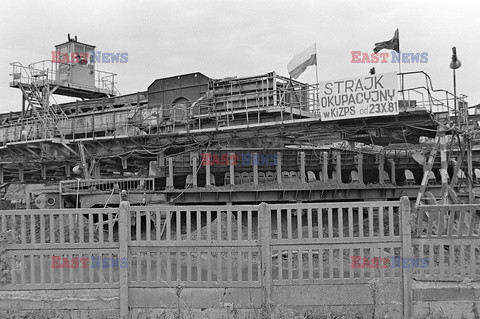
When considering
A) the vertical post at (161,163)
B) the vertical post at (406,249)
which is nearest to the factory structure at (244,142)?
the vertical post at (161,163)

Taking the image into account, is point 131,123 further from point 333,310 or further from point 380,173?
point 333,310

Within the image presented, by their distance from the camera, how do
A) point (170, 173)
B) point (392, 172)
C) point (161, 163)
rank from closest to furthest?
point (170, 173) < point (161, 163) < point (392, 172)

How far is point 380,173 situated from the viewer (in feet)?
93.7

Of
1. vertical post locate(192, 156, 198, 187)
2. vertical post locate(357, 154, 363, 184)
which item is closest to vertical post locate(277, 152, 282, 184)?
vertical post locate(192, 156, 198, 187)

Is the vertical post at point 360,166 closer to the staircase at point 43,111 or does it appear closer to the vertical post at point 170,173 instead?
the vertical post at point 170,173

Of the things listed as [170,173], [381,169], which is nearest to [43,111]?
[170,173]

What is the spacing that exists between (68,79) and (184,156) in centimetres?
1456

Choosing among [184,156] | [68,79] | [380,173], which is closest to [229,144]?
[184,156]

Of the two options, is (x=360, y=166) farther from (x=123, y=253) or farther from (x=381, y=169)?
(x=123, y=253)

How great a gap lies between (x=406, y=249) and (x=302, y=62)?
1603 centimetres

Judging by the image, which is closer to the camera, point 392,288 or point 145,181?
point 392,288

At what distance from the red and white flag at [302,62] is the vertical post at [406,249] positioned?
51.1ft

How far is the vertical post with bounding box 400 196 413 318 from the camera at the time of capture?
24.9 feet

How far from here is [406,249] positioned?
25.2 feet
